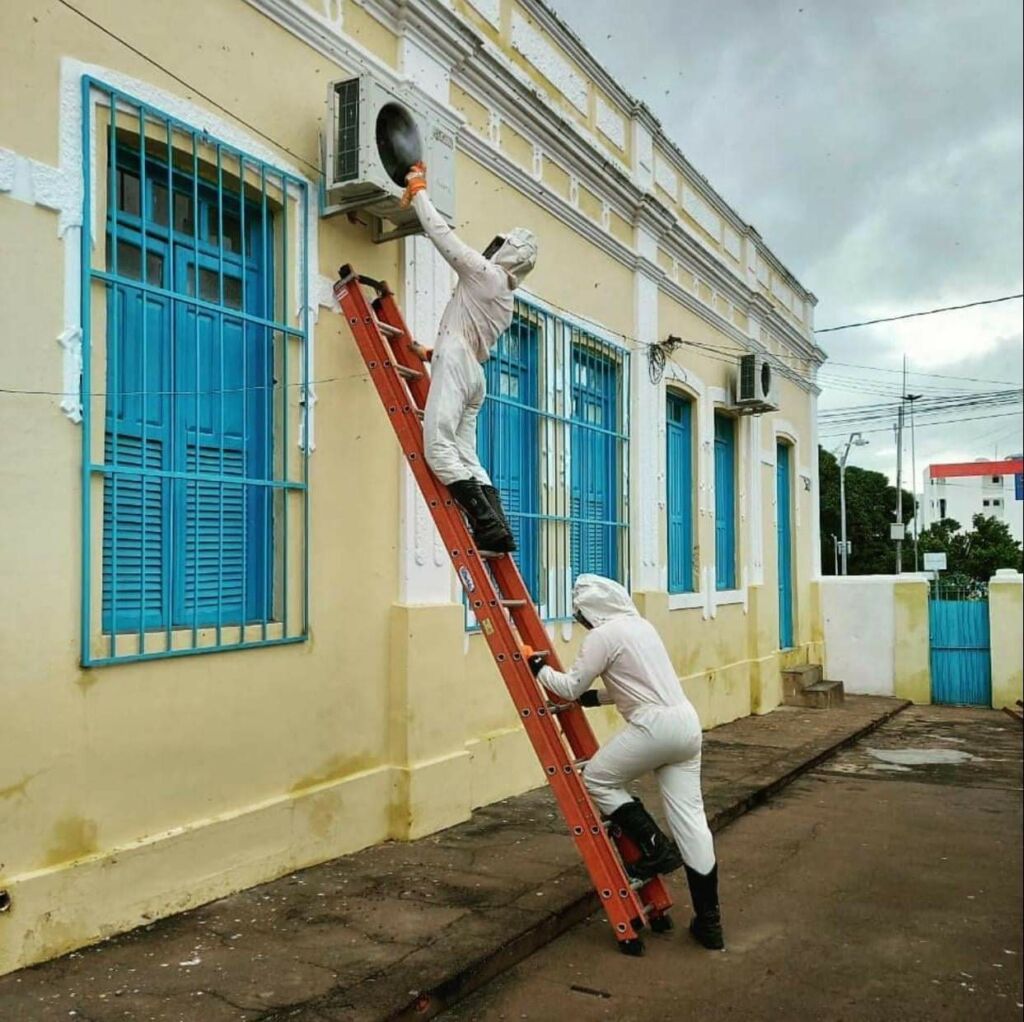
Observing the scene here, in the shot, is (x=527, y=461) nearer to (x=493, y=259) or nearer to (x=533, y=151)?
(x=533, y=151)

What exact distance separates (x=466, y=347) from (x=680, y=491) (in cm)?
631

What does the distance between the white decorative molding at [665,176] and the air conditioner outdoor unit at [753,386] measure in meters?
2.16

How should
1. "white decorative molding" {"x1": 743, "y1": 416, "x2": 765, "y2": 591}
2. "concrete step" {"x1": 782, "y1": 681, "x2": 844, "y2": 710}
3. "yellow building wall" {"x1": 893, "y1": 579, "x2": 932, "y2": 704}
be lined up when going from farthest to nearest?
"yellow building wall" {"x1": 893, "y1": 579, "x2": 932, "y2": 704} → "concrete step" {"x1": 782, "y1": 681, "x2": 844, "y2": 710} → "white decorative molding" {"x1": 743, "y1": 416, "x2": 765, "y2": 591}

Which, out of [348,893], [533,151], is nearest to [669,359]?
[533,151]

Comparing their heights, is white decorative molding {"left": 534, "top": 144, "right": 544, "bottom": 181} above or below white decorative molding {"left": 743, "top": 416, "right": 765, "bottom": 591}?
above

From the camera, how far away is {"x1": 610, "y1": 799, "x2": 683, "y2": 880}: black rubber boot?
4578mm

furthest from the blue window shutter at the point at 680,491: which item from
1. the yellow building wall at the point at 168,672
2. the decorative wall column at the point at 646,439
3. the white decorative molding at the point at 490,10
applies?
the yellow building wall at the point at 168,672

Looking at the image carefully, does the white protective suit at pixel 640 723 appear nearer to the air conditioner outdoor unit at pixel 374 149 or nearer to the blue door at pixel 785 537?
the air conditioner outdoor unit at pixel 374 149

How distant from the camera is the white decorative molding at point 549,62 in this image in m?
7.88

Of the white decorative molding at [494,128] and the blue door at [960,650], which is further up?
the white decorative molding at [494,128]

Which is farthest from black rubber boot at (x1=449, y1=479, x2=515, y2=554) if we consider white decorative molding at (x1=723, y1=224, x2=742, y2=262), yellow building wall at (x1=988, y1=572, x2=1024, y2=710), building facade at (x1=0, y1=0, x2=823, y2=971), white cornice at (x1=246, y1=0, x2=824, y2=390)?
yellow building wall at (x1=988, y1=572, x2=1024, y2=710)

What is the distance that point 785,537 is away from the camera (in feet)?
49.9

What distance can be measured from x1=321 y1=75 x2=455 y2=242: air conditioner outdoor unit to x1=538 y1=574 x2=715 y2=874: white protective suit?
8.34ft

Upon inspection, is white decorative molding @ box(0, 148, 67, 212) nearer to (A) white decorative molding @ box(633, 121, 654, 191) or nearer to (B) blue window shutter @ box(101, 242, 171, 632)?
(B) blue window shutter @ box(101, 242, 171, 632)
